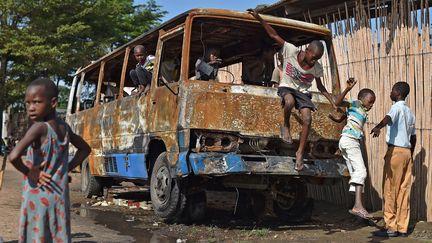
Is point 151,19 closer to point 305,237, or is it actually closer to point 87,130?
point 87,130

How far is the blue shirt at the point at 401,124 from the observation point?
5910mm

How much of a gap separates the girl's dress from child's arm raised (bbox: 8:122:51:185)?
0.04 meters

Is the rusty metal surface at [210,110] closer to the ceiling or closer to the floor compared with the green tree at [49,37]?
closer to the floor

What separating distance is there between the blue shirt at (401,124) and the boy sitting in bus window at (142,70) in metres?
3.12

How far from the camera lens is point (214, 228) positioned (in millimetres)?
6262

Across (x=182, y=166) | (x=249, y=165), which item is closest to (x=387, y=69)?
(x=249, y=165)

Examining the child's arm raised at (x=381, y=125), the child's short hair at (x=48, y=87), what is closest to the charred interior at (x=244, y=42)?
the child's arm raised at (x=381, y=125)

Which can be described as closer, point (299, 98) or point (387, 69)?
point (299, 98)

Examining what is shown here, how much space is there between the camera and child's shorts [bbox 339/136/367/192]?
5852 millimetres

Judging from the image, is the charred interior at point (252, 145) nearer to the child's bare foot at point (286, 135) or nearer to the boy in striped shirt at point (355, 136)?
the child's bare foot at point (286, 135)

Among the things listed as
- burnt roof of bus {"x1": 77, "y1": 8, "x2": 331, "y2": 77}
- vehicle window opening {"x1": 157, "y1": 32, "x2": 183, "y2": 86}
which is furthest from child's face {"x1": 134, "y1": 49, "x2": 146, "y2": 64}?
vehicle window opening {"x1": 157, "y1": 32, "x2": 183, "y2": 86}

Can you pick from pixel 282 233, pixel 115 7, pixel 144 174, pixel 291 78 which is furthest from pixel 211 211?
pixel 115 7

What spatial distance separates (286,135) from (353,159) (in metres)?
0.79

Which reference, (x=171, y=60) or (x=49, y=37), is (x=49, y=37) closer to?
(x=49, y=37)
